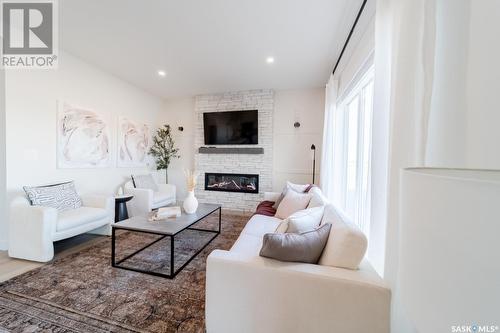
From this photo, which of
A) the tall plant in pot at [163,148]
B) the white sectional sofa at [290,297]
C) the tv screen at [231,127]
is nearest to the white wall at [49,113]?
the tall plant in pot at [163,148]

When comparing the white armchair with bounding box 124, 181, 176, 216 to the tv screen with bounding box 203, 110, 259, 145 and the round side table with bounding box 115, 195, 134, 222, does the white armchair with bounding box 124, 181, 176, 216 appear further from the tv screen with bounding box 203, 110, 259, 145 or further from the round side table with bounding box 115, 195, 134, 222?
the tv screen with bounding box 203, 110, 259, 145

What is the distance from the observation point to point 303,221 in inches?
61.4

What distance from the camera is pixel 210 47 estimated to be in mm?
2896

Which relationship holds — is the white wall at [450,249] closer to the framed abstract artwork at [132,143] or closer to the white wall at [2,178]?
the white wall at [2,178]

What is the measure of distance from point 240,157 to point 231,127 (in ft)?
2.36

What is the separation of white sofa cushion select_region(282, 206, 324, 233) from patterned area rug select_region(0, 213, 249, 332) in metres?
0.92

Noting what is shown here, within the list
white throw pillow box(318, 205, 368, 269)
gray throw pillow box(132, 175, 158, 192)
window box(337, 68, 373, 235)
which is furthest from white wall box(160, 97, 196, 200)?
white throw pillow box(318, 205, 368, 269)

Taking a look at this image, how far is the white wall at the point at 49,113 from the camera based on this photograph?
256 cm

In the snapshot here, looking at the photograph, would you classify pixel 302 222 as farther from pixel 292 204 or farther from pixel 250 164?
pixel 250 164

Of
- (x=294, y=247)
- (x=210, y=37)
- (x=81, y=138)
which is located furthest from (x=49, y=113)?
(x=294, y=247)

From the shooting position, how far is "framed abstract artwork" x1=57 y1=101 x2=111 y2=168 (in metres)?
3.10

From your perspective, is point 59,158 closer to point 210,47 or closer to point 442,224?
point 210,47

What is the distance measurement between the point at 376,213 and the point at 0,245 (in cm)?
410

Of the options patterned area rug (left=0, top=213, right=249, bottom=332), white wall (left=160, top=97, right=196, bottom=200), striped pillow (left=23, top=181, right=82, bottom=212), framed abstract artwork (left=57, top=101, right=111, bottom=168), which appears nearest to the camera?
patterned area rug (left=0, top=213, right=249, bottom=332)
